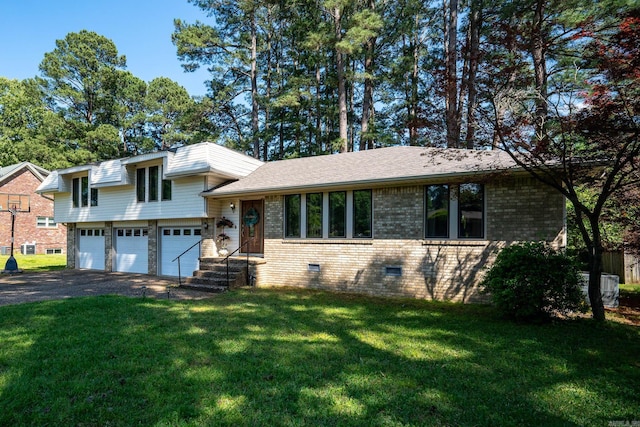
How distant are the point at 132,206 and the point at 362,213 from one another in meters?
10.9

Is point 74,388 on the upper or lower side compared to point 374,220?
lower

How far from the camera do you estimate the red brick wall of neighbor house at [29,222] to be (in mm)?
26906

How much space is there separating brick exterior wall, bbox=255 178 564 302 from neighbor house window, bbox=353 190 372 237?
0.80ft

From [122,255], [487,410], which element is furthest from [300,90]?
[487,410]

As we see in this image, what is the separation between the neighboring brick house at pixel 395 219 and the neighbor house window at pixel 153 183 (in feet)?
11.2

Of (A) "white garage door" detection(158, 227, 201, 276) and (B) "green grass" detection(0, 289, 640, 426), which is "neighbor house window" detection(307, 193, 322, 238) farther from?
(A) "white garage door" detection(158, 227, 201, 276)

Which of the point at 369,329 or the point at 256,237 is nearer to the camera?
the point at 369,329

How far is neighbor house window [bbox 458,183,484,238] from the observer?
29.4 ft

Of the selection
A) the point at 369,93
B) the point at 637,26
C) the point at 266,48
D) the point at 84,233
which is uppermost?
the point at 266,48

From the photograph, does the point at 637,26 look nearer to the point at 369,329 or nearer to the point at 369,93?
the point at 369,329

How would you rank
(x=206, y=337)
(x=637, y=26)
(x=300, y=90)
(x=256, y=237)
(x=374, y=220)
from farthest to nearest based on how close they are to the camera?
(x=300, y=90) → (x=256, y=237) → (x=374, y=220) → (x=206, y=337) → (x=637, y=26)

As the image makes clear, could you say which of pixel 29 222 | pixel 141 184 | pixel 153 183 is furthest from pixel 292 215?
pixel 29 222

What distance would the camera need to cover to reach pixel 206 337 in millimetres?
5652

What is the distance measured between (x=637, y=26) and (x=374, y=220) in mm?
6827
